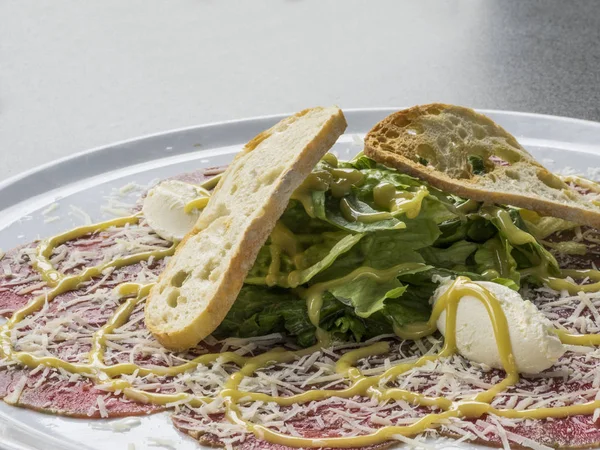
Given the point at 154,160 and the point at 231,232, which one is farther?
the point at 154,160

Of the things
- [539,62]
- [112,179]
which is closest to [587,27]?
[539,62]

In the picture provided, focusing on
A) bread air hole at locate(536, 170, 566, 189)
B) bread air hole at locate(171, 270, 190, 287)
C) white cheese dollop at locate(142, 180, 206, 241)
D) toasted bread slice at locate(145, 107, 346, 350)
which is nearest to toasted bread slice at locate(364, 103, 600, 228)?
bread air hole at locate(536, 170, 566, 189)

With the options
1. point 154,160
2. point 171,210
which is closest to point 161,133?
point 154,160

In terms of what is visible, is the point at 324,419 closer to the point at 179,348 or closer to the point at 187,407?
the point at 187,407

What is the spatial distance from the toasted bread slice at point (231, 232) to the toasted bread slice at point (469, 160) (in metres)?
0.45

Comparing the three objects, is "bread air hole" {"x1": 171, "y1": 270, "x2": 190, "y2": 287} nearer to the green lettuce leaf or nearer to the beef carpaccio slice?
the beef carpaccio slice

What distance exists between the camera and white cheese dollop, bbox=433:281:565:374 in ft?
11.0

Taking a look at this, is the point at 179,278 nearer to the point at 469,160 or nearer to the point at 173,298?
the point at 173,298

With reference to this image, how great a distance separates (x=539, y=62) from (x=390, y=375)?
6043mm

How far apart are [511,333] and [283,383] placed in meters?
0.88

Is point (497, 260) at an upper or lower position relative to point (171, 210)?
lower

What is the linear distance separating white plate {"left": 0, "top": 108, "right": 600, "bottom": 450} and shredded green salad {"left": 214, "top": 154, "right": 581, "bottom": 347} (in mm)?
1342

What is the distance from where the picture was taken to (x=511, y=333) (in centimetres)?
342

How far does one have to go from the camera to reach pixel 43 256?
14.9 ft
